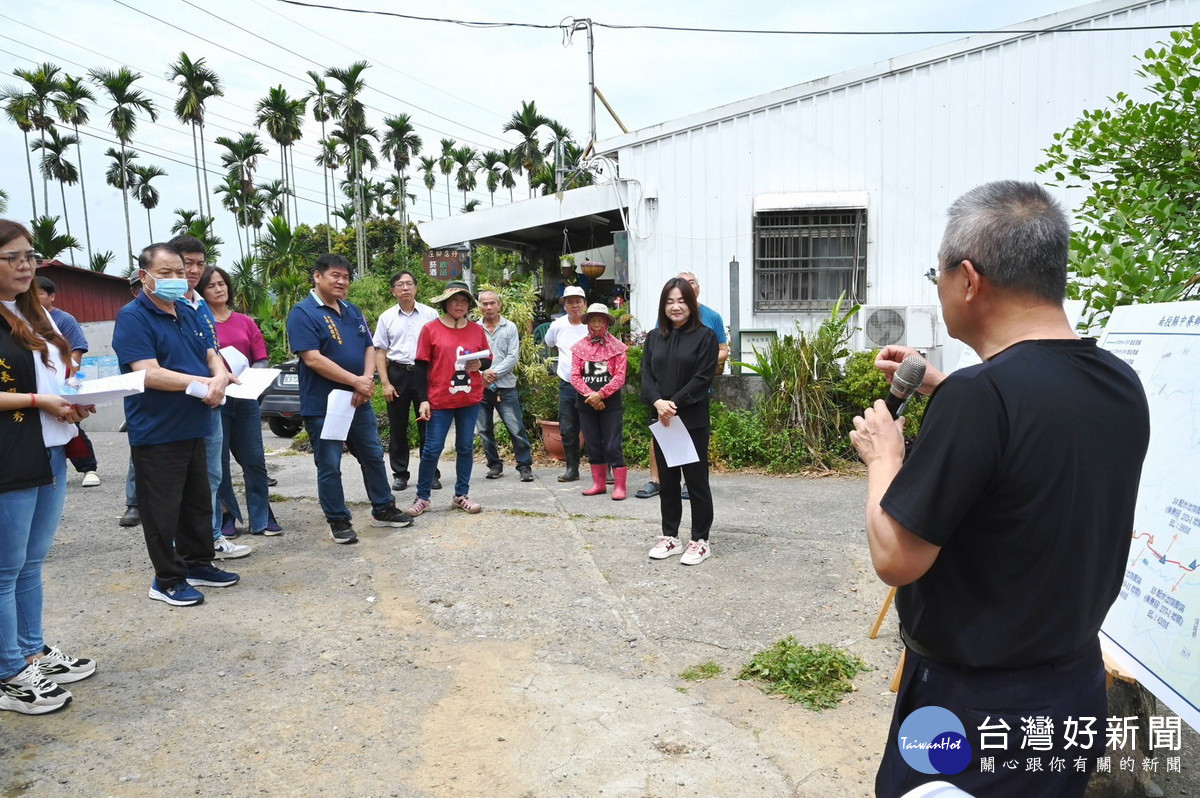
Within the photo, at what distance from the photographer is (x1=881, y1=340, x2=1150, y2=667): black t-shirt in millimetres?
1543

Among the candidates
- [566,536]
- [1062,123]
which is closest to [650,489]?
[566,536]

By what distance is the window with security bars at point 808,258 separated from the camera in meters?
9.37

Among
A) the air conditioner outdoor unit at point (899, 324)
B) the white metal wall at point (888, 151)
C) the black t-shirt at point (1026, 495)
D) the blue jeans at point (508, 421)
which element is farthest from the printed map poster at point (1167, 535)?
the white metal wall at point (888, 151)

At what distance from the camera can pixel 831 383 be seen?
327 inches

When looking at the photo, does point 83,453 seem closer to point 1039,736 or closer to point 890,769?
point 890,769

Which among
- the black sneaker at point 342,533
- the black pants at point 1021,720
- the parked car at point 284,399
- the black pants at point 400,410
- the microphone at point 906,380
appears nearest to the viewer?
the black pants at point 1021,720

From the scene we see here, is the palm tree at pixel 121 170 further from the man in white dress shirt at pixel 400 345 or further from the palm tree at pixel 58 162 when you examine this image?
the man in white dress shirt at pixel 400 345

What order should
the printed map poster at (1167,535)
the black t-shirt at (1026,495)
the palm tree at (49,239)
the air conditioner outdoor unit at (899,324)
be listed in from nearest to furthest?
the black t-shirt at (1026,495) < the printed map poster at (1167,535) < the air conditioner outdoor unit at (899,324) < the palm tree at (49,239)

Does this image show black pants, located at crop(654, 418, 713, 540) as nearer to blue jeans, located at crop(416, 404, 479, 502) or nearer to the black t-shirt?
blue jeans, located at crop(416, 404, 479, 502)

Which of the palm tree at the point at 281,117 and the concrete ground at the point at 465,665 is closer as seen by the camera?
the concrete ground at the point at 465,665

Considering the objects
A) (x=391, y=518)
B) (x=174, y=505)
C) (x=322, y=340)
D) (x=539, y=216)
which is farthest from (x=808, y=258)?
(x=174, y=505)

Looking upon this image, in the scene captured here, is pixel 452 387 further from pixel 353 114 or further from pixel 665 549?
pixel 353 114

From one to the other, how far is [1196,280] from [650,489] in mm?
4873

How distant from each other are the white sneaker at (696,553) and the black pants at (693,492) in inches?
1.7
